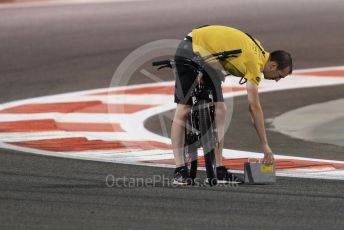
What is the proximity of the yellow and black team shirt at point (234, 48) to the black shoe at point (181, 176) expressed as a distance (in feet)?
2.74

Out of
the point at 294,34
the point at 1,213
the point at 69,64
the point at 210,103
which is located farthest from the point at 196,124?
the point at 294,34

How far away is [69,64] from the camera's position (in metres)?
19.0

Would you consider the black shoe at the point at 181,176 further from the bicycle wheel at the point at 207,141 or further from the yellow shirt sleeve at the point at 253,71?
the yellow shirt sleeve at the point at 253,71

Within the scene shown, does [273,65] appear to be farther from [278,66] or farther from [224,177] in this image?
[224,177]

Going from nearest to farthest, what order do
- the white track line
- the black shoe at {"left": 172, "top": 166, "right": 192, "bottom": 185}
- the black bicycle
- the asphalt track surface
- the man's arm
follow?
1. the asphalt track surface
2. the man's arm
3. the black bicycle
4. the black shoe at {"left": 172, "top": 166, "right": 192, "bottom": 185}
5. the white track line

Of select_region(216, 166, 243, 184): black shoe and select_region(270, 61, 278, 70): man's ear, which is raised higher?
select_region(270, 61, 278, 70): man's ear

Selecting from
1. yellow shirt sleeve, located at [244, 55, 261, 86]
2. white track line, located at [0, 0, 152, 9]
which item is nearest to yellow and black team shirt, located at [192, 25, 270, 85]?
yellow shirt sleeve, located at [244, 55, 261, 86]

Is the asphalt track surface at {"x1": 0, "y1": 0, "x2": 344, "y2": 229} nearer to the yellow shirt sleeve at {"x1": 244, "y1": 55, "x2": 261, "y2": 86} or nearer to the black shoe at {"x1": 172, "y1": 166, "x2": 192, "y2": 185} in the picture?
the black shoe at {"x1": 172, "y1": 166, "x2": 192, "y2": 185}

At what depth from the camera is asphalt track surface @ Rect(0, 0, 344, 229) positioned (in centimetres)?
838

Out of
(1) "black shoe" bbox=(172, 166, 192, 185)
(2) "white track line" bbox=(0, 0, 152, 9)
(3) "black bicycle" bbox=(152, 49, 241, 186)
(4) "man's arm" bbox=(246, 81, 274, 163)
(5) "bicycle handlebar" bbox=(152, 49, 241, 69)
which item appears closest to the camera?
(4) "man's arm" bbox=(246, 81, 274, 163)

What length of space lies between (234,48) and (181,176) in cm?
106

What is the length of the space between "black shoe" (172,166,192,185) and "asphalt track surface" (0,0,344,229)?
163 millimetres

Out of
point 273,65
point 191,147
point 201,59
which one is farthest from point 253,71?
point 191,147

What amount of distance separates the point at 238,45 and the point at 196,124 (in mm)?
699
